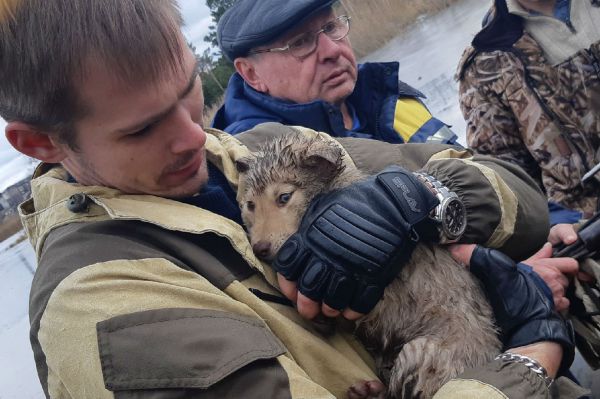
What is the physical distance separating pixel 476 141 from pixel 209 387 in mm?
3046

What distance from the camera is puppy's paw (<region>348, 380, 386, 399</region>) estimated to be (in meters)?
1.71

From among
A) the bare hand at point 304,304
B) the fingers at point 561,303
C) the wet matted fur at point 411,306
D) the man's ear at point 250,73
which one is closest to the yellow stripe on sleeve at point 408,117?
the man's ear at point 250,73

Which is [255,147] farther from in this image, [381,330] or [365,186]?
[381,330]

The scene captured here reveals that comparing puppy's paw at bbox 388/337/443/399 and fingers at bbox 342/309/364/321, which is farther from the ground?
fingers at bbox 342/309/364/321

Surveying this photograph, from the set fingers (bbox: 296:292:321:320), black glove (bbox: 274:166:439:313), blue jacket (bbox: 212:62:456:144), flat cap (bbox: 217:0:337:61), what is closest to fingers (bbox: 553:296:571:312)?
black glove (bbox: 274:166:439:313)

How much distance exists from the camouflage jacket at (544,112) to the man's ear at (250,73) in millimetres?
1558

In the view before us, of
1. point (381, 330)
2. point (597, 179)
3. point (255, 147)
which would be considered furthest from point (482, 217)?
point (597, 179)

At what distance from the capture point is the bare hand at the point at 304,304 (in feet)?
5.63

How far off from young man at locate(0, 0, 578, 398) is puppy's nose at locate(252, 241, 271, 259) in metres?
0.07

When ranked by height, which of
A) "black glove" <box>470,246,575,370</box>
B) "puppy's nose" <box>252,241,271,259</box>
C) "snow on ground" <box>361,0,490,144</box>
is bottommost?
"snow on ground" <box>361,0,490,144</box>

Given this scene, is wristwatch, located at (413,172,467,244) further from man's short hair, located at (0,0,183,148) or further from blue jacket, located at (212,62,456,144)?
blue jacket, located at (212,62,456,144)

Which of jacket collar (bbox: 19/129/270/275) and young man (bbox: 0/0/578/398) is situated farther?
jacket collar (bbox: 19/129/270/275)

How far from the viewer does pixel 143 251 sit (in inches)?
59.8

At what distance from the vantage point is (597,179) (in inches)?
135
